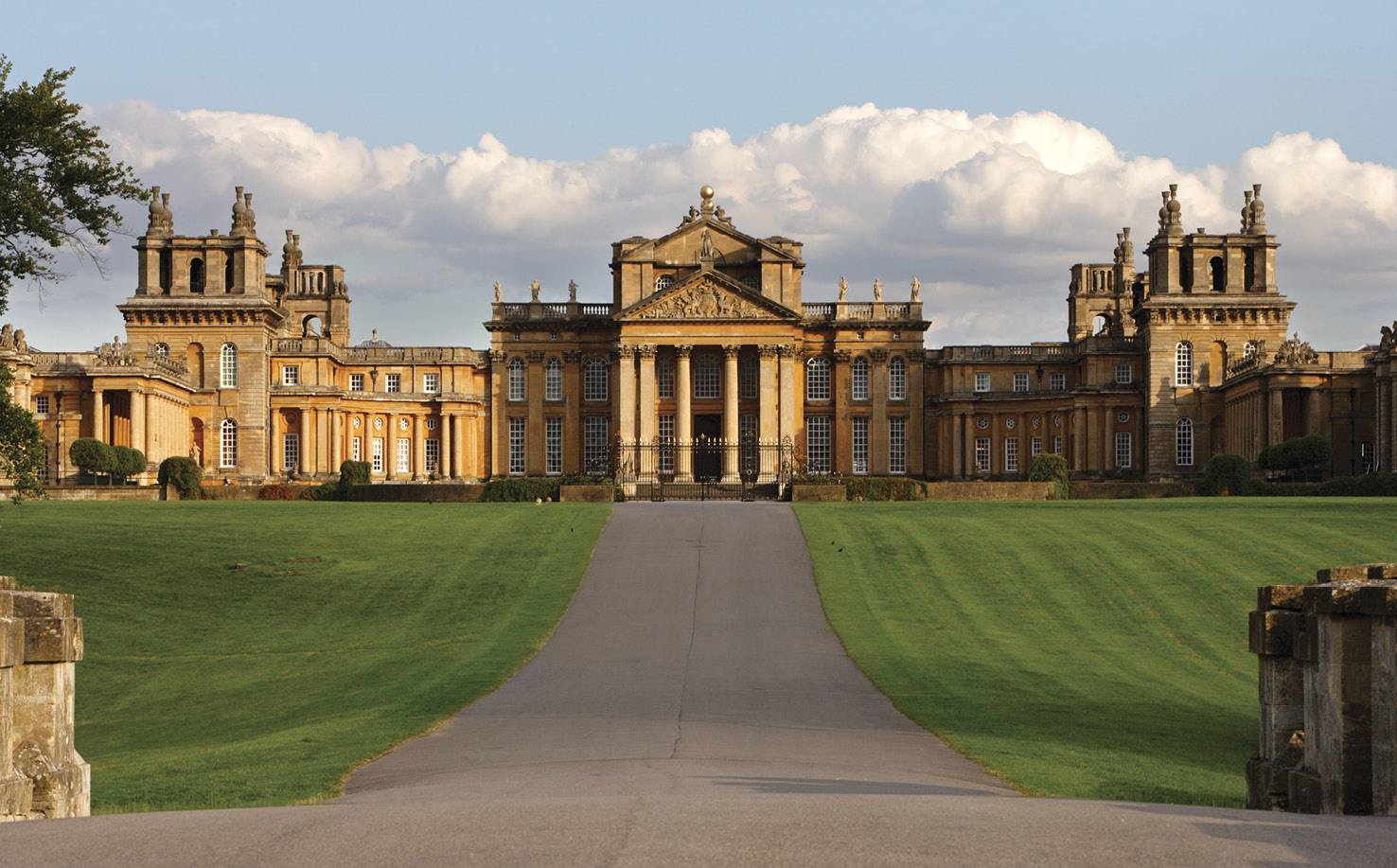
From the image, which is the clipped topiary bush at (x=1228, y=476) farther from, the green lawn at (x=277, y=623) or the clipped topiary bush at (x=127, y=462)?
the clipped topiary bush at (x=127, y=462)

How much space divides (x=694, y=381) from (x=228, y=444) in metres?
28.3

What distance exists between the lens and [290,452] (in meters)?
83.9

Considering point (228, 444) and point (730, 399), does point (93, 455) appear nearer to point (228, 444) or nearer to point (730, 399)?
point (228, 444)

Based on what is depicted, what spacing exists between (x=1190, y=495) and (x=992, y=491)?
11.8 m

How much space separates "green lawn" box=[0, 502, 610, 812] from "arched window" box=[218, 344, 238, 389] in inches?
1110

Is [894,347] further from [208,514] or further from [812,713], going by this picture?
[812,713]

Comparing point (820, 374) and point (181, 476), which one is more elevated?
point (820, 374)

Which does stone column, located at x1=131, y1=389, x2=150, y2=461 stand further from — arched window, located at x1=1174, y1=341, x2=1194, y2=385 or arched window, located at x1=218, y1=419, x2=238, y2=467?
arched window, located at x1=1174, y1=341, x2=1194, y2=385

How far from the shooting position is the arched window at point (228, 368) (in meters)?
79.9

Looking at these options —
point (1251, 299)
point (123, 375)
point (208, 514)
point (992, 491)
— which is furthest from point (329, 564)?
point (1251, 299)

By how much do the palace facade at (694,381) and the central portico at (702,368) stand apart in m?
0.14

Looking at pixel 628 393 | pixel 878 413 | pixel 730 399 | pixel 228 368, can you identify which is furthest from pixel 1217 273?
pixel 228 368

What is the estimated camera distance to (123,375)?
233 ft

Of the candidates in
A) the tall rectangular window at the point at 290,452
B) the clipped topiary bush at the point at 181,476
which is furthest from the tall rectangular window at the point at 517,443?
the clipped topiary bush at the point at 181,476
